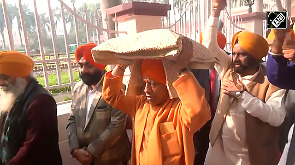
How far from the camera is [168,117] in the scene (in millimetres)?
1723

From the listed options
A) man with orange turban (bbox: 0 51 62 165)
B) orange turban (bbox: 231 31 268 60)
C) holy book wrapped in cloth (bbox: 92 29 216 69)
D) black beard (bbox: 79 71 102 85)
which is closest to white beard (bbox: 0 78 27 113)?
man with orange turban (bbox: 0 51 62 165)

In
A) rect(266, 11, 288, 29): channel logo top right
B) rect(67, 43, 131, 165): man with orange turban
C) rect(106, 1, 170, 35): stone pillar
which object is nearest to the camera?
rect(266, 11, 288, 29): channel logo top right

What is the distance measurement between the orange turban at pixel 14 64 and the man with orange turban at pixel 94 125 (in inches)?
19.1

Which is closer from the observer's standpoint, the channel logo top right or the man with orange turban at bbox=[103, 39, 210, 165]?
the channel logo top right

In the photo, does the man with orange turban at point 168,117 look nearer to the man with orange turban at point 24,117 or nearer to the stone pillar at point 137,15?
the man with orange turban at point 24,117

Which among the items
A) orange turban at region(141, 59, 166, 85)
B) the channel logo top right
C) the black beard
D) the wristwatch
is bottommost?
the wristwatch

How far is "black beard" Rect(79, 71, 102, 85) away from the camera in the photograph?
2377 millimetres

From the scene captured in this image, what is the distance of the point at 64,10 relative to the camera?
3.25 m

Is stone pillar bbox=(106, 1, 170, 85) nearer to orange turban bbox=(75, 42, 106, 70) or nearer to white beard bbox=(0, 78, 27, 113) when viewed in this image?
orange turban bbox=(75, 42, 106, 70)

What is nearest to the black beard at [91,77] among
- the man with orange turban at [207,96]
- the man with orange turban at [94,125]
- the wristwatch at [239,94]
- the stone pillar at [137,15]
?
the man with orange turban at [94,125]

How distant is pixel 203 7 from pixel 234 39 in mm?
2481

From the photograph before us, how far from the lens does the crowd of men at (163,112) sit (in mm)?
1623

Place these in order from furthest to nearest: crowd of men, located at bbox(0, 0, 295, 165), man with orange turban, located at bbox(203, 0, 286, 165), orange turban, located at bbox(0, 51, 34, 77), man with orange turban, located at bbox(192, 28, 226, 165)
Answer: man with orange turban, located at bbox(192, 28, 226, 165)
orange turban, located at bbox(0, 51, 34, 77)
man with orange turban, located at bbox(203, 0, 286, 165)
crowd of men, located at bbox(0, 0, 295, 165)

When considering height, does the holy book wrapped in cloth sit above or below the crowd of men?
above
